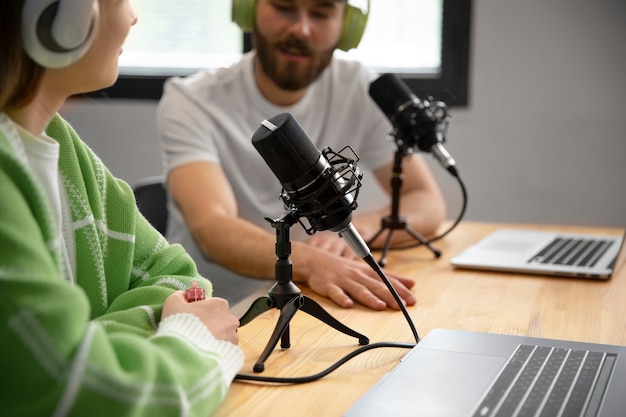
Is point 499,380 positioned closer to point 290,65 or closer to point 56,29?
point 56,29

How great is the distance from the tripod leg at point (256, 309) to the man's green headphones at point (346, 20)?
1044 millimetres

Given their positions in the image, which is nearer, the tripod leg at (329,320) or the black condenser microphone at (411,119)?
the tripod leg at (329,320)

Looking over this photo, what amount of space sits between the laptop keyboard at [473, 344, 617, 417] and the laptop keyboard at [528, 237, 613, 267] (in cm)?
62

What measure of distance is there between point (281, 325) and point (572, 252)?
0.90 meters

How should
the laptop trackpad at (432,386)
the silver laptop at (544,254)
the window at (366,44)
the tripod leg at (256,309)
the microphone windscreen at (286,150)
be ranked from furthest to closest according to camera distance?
1. the window at (366,44)
2. the silver laptop at (544,254)
3. the tripod leg at (256,309)
4. the microphone windscreen at (286,150)
5. the laptop trackpad at (432,386)

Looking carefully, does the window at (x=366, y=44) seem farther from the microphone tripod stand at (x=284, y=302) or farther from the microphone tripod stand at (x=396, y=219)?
the microphone tripod stand at (x=284, y=302)

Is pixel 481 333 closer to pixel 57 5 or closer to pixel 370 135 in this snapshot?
pixel 57 5

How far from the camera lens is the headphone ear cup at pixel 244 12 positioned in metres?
2.07

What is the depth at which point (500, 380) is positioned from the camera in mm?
969

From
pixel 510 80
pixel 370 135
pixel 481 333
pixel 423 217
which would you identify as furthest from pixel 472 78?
pixel 481 333

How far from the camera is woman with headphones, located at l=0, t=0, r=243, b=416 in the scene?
0.73 meters

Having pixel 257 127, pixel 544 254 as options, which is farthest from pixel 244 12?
pixel 544 254

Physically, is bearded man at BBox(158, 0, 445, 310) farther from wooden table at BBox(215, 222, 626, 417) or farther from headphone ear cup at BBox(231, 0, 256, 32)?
wooden table at BBox(215, 222, 626, 417)

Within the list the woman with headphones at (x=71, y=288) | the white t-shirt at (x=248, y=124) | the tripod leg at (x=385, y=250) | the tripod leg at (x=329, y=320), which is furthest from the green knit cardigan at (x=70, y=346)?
the white t-shirt at (x=248, y=124)
